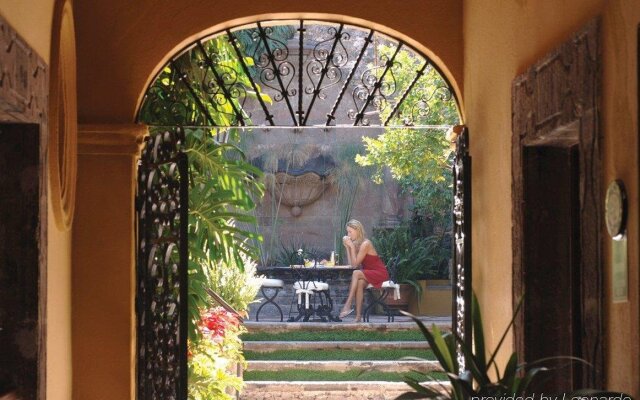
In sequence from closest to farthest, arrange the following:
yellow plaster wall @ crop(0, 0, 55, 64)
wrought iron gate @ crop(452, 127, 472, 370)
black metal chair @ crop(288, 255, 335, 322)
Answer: yellow plaster wall @ crop(0, 0, 55, 64) < wrought iron gate @ crop(452, 127, 472, 370) < black metal chair @ crop(288, 255, 335, 322)

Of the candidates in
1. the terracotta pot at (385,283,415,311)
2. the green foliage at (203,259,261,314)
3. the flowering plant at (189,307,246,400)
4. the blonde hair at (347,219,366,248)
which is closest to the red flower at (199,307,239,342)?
the flowering plant at (189,307,246,400)

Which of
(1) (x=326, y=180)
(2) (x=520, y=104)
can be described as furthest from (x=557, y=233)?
(1) (x=326, y=180)

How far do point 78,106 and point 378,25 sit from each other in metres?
1.71

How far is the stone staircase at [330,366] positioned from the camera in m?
10.4

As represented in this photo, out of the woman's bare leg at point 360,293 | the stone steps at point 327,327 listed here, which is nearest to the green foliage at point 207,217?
the stone steps at point 327,327

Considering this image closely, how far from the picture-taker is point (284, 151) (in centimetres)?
1864

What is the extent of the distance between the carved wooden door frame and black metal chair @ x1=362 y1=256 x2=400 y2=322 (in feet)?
36.5

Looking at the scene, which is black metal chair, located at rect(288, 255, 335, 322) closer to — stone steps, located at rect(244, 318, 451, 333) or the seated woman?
the seated woman

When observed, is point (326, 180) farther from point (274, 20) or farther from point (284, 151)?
point (274, 20)

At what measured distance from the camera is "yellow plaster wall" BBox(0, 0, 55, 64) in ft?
13.1

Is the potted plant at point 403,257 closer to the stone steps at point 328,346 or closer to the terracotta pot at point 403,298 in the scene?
the terracotta pot at point 403,298

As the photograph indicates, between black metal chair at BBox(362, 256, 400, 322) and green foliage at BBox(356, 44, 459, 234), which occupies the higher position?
green foliage at BBox(356, 44, 459, 234)

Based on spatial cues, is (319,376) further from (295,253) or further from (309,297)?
(295,253)

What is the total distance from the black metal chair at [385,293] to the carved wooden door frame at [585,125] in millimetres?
11139
